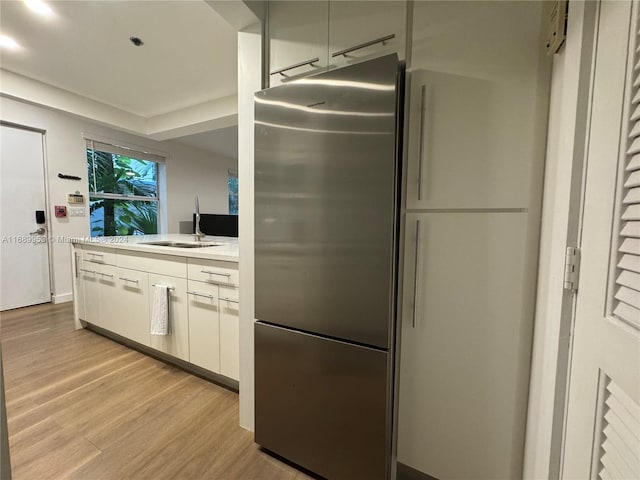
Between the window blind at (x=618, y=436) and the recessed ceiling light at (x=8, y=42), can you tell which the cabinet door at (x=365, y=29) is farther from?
the recessed ceiling light at (x=8, y=42)

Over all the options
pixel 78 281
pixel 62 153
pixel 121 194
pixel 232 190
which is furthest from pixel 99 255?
pixel 232 190

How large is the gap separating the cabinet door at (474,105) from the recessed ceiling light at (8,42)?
316 centimetres

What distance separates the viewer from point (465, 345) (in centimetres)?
104

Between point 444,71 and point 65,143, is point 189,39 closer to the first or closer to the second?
point 444,71

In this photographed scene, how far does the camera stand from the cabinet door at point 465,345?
97 cm

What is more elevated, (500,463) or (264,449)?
(500,463)

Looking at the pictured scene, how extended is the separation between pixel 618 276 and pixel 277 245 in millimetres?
1053

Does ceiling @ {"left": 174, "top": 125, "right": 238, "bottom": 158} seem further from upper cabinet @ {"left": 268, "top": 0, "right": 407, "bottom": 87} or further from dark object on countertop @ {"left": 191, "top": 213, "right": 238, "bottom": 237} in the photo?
upper cabinet @ {"left": 268, "top": 0, "right": 407, "bottom": 87}

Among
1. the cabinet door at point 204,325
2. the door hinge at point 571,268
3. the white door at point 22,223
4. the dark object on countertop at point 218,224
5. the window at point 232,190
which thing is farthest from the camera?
the window at point 232,190

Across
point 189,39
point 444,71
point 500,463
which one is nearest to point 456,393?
point 500,463

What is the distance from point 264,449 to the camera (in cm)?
141

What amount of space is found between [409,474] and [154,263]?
6.72 ft

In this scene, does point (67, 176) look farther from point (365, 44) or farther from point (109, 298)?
point (365, 44)

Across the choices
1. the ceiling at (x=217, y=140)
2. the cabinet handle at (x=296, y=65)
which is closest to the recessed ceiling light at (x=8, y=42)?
the ceiling at (x=217, y=140)
